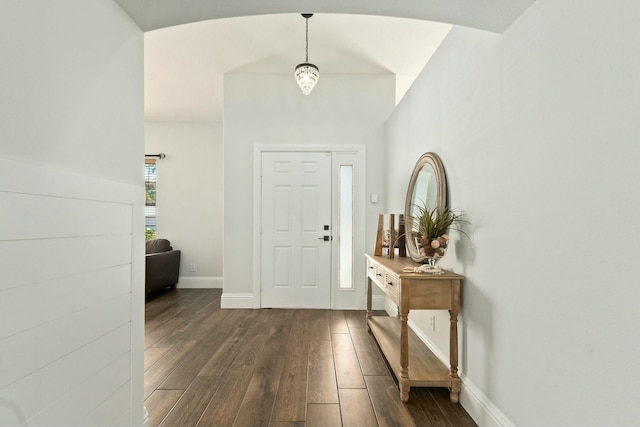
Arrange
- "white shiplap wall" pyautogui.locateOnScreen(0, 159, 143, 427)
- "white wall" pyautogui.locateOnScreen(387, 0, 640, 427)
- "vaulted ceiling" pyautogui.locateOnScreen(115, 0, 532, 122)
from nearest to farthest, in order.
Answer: "white shiplap wall" pyautogui.locateOnScreen(0, 159, 143, 427) < "white wall" pyautogui.locateOnScreen(387, 0, 640, 427) < "vaulted ceiling" pyautogui.locateOnScreen(115, 0, 532, 122)

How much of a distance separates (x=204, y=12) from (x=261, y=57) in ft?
7.95

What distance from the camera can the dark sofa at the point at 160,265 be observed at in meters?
4.71

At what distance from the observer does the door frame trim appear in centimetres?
419

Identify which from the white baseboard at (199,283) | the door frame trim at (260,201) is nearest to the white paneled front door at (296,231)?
the door frame trim at (260,201)

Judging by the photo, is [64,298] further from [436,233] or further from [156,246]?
[156,246]

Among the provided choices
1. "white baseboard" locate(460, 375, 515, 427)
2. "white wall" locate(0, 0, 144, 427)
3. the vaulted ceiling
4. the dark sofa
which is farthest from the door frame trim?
"white wall" locate(0, 0, 144, 427)

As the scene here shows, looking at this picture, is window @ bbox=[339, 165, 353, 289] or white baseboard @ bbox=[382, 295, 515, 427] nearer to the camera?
white baseboard @ bbox=[382, 295, 515, 427]

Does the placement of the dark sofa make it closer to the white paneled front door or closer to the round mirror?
the white paneled front door

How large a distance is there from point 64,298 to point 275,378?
64.2 inches

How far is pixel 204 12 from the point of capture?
1.55 m

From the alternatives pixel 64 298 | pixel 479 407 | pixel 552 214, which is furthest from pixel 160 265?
pixel 552 214

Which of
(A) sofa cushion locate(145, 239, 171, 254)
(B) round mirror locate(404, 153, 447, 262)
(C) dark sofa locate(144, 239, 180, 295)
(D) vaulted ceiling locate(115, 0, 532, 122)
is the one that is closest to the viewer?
(D) vaulted ceiling locate(115, 0, 532, 122)

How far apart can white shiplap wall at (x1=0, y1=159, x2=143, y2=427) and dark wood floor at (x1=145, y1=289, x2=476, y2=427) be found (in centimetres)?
67

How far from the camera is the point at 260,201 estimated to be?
4219 mm
